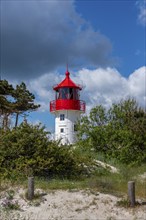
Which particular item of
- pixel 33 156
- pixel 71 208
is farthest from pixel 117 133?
pixel 71 208

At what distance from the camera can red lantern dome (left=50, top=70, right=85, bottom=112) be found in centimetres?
2962

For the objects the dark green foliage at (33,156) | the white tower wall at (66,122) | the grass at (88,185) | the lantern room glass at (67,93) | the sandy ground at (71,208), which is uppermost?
the lantern room glass at (67,93)

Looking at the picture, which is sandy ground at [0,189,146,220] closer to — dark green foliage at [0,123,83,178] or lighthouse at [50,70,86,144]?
dark green foliage at [0,123,83,178]

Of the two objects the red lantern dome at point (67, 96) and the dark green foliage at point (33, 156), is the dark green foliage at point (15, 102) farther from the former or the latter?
the dark green foliage at point (33, 156)

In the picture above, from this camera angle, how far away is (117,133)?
69.8 feet

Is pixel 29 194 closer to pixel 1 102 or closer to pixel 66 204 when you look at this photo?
pixel 66 204

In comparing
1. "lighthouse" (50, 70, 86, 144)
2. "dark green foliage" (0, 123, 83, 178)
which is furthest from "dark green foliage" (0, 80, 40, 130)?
"dark green foliage" (0, 123, 83, 178)

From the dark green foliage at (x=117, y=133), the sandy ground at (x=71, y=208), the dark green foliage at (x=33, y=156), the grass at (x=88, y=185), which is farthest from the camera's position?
the dark green foliage at (x=117, y=133)

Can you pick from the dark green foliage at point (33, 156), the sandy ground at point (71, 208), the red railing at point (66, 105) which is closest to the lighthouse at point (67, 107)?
the red railing at point (66, 105)

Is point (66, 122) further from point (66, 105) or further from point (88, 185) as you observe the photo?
point (88, 185)

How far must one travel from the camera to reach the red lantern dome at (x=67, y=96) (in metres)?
29.6

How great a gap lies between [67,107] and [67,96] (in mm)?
935

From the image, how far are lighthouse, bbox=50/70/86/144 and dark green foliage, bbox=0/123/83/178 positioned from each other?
549 inches

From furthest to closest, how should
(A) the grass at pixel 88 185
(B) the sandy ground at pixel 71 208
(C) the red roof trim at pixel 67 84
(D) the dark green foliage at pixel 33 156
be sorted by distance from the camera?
(C) the red roof trim at pixel 67 84 < (D) the dark green foliage at pixel 33 156 < (A) the grass at pixel 88 185 < (B) the sandy ground at pixel 71 208
